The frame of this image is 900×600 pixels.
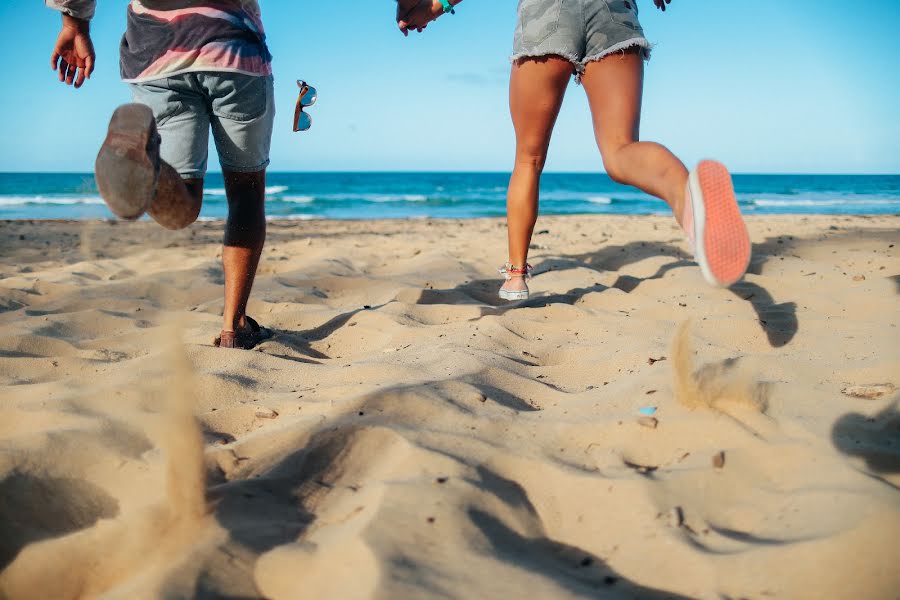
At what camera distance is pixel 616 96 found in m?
2.45

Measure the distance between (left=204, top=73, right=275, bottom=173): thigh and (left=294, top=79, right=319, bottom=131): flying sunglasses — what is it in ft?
0.73

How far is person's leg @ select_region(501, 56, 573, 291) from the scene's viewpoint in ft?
8.88

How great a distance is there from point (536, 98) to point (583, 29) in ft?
1.04

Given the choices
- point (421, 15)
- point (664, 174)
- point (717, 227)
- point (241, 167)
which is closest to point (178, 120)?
point (241, 167)

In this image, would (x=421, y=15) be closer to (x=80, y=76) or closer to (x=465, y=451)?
(x=80, y=76)

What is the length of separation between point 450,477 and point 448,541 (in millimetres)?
219

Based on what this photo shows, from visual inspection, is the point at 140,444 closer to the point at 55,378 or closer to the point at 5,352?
the point at 55,378

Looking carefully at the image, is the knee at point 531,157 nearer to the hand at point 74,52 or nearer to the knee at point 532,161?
the knee at point 532,161

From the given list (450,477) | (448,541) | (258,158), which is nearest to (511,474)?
(450,477)

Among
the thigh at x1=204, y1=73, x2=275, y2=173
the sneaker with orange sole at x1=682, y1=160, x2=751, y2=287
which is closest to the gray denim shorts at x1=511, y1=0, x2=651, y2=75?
the sneaker with orange sole at x1=682, y1=160, x2=751, y2=287

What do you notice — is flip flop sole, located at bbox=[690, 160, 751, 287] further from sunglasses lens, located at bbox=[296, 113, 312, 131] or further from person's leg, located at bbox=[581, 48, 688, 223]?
sunglasses lens, located at bbox=[296, 113, 312, 131]

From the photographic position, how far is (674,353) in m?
1.84

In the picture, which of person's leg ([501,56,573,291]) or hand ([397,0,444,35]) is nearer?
person's leg ([501,56,573,291])

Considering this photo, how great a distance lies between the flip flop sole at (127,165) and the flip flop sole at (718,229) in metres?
1.49
